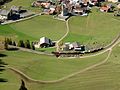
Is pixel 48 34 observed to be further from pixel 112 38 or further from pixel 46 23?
pixel 112 38

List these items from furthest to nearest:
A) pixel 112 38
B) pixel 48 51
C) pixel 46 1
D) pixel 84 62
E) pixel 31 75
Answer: pixel 46 1
pixel 112 38
pixel 48 51
pixel 84 62
pixel 31 75

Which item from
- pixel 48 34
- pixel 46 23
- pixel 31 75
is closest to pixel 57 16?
pixel 46 23

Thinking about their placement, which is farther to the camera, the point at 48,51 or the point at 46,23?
the point at 46,23

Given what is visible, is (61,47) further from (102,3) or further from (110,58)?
(102,3)

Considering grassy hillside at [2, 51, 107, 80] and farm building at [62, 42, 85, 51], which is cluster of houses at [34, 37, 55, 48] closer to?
farm building at [62, 42, 85, 51]

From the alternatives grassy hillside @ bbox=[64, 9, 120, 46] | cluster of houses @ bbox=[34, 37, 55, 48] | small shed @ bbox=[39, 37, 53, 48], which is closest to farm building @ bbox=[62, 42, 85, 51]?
grassy hillside @ bbox=[64, 9, 120, 46]

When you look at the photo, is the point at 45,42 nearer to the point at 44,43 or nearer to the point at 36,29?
the point at 44,43

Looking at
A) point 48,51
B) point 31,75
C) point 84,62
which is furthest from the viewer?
point 48,51
